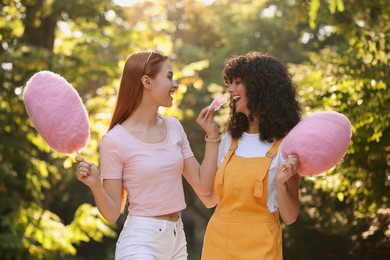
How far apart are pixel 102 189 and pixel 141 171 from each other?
23 centimetres

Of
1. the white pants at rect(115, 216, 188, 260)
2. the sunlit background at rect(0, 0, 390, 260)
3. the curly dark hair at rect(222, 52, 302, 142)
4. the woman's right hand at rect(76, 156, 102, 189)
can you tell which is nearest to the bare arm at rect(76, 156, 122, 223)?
the woman's right hand at rect(76, 156, 102, 189)

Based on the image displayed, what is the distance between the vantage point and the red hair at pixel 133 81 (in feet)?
12.7

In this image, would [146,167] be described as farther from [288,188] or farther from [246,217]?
[288,188]

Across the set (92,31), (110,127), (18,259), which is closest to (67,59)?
(92,31)

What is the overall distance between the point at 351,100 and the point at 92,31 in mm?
5625

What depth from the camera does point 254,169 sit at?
3750 millimetres

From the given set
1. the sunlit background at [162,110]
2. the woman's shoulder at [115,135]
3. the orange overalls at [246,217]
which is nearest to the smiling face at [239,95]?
the orange overalls at [246,217]

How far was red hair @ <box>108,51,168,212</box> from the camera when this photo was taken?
12.7 ft

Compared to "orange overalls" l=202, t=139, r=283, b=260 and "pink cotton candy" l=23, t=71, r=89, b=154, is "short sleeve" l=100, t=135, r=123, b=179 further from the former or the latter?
"orange overalls" l=202, t=139, r=283, b=260

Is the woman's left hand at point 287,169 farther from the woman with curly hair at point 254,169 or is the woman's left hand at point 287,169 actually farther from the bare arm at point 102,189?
the bare arm at point 102,189

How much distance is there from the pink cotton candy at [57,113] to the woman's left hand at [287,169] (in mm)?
985

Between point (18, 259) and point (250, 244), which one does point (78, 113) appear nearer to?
point (250, 244)

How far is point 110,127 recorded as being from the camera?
3.90 m

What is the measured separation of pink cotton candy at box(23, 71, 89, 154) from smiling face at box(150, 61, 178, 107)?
1.26 ft
